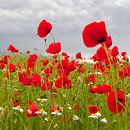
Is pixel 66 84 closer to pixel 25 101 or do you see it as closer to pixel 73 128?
pixel 73 128

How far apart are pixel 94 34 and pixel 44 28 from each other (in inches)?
58.6

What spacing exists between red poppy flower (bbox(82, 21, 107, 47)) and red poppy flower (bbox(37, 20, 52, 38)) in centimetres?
143

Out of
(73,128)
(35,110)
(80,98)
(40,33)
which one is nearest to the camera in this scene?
(35,110)

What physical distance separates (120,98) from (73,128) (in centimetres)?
169

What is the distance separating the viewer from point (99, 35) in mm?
2174

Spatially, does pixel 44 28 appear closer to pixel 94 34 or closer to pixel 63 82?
pixel 63 82

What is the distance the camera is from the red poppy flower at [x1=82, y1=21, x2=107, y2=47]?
217 centimetres

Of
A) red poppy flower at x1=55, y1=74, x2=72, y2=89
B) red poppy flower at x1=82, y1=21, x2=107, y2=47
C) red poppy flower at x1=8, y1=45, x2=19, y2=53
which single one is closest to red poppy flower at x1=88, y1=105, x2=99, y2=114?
red poppy flower at x1=55, y1=74, x2=72, y2=89

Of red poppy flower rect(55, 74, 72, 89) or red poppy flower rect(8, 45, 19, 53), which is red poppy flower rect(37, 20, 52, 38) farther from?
red poppy flower rect(8, 45, 19, 53)

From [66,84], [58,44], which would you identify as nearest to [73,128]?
[66,84]

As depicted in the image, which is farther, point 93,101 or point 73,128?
point 93,101

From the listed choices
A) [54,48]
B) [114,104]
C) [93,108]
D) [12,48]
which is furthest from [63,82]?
[12,48]

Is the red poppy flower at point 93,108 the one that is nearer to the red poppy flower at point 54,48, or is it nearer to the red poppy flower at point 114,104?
the red poppy flower at point 54,48

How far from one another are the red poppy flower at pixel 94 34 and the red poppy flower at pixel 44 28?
4.71 ft
